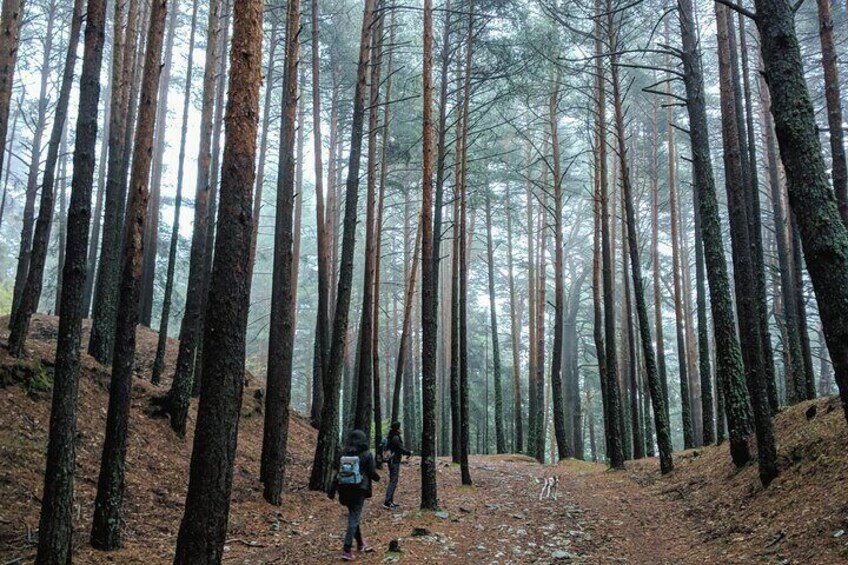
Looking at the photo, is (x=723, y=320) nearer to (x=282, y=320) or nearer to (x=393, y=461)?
(x=393, y=461)

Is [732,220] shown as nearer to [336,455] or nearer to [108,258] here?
[336,455]

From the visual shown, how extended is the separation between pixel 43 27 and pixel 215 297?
75.6ft

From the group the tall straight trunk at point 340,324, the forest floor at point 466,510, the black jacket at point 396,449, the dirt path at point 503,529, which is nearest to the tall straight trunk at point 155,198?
the forest floor at point 466,510

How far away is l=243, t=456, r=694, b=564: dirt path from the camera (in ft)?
23.7

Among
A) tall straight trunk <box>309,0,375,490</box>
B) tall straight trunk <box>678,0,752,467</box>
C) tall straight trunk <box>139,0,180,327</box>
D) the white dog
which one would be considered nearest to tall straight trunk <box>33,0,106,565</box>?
tall straight trunk <box>309,0,375,490</box>

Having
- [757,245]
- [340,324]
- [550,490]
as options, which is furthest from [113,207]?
[757,245]

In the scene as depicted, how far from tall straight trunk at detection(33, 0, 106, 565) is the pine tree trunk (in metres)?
1.86

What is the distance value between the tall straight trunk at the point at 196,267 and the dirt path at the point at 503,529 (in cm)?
352

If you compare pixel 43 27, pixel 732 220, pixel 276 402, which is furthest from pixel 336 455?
pixel 43 27

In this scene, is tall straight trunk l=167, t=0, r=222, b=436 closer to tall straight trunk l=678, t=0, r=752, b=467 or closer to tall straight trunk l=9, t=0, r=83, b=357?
tall straight trunk l=9, t=0, r=83, b=357

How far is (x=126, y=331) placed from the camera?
272 inches

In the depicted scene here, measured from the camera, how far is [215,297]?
16.5ft

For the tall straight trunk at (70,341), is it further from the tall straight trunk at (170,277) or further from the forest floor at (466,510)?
the tall straight trunk at (170,277)

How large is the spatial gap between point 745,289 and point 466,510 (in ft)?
20.3
